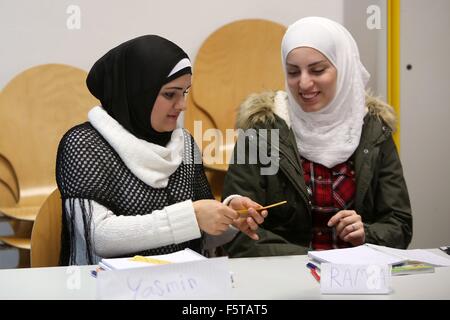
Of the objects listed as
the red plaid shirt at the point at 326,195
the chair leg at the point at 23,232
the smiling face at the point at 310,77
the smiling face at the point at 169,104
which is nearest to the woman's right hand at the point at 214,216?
the smiling face at the point at 169,104

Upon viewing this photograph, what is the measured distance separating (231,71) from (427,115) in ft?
3.18

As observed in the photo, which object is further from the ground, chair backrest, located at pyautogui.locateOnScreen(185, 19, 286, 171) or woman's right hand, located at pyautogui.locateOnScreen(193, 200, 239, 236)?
chair backrest, located at pyautogui.locateOnScreen(185, 19, 286, 171)

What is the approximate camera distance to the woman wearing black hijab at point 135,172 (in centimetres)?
134

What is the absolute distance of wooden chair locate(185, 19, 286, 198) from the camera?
2586 mm

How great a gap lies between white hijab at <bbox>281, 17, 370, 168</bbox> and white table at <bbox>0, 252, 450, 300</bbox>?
0.50 metres

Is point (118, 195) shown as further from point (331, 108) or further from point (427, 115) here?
point (427, 115)

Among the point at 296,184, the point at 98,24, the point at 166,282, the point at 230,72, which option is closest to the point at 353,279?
the point at 166,282

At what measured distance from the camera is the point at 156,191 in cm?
150

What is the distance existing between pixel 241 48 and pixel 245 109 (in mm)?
965

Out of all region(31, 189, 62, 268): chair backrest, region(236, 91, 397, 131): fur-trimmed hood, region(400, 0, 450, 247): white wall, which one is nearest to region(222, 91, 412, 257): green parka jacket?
region(236, 91, 397, 131): fur-trimmed hood

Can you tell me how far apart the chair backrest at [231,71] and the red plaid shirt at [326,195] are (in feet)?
3.06

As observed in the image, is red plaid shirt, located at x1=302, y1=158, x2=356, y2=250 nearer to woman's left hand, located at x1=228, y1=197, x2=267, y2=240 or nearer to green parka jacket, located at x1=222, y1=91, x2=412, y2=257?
green parka jacket, located at x1=222, y1=91, x2=412, y2=257
